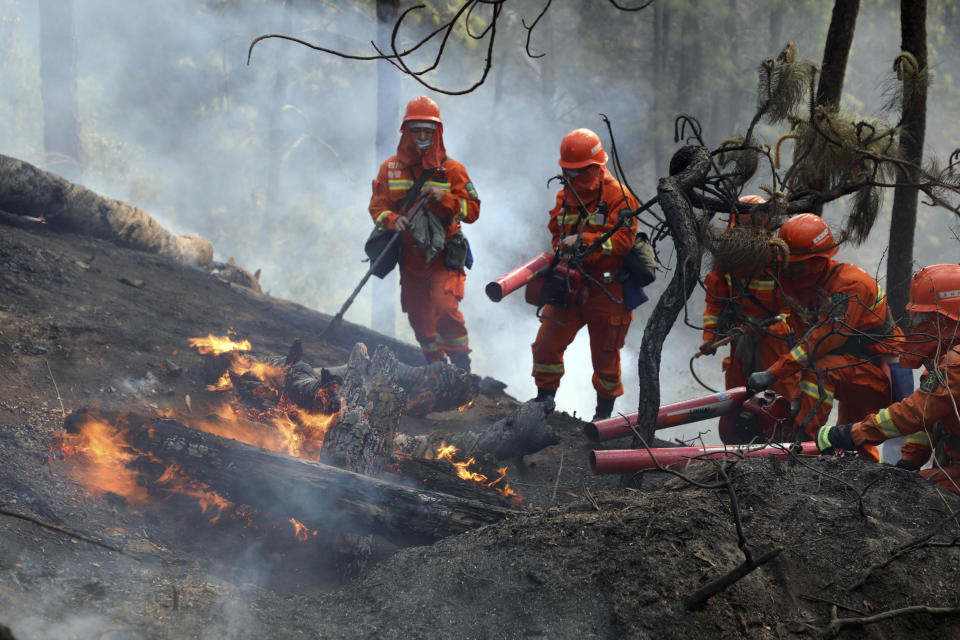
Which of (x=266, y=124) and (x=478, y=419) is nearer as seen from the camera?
(x=478, y=419)

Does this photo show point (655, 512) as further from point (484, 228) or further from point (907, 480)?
point (484, 228)

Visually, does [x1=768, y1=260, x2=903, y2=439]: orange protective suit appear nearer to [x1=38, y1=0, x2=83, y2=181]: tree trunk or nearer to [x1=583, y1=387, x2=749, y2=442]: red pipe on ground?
[x1=583, y1=387, x2=749, y2=442]: red pipe on ground

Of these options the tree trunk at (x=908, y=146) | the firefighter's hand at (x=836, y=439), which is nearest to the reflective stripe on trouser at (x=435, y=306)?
the firefighter's hand at (x=836, y=439)

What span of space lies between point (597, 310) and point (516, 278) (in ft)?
3.12

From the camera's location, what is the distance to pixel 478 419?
597 cm

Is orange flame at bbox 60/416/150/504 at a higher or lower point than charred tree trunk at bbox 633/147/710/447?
lower

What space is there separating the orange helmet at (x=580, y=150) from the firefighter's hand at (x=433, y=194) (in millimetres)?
1232

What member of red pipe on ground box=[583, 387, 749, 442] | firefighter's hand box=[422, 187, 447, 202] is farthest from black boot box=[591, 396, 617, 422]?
firefighter's hand box=[422, 187, 447, 202]

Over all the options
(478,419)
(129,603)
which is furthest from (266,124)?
(129,603)

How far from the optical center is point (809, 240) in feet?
15.2

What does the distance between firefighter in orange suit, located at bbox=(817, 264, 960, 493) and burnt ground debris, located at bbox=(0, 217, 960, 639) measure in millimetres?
576

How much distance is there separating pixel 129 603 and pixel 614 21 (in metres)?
16.6

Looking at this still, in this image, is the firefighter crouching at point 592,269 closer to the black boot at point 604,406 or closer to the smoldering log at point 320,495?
the black boot at point 604,406

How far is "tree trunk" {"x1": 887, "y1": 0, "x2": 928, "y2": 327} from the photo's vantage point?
16.0 ft
